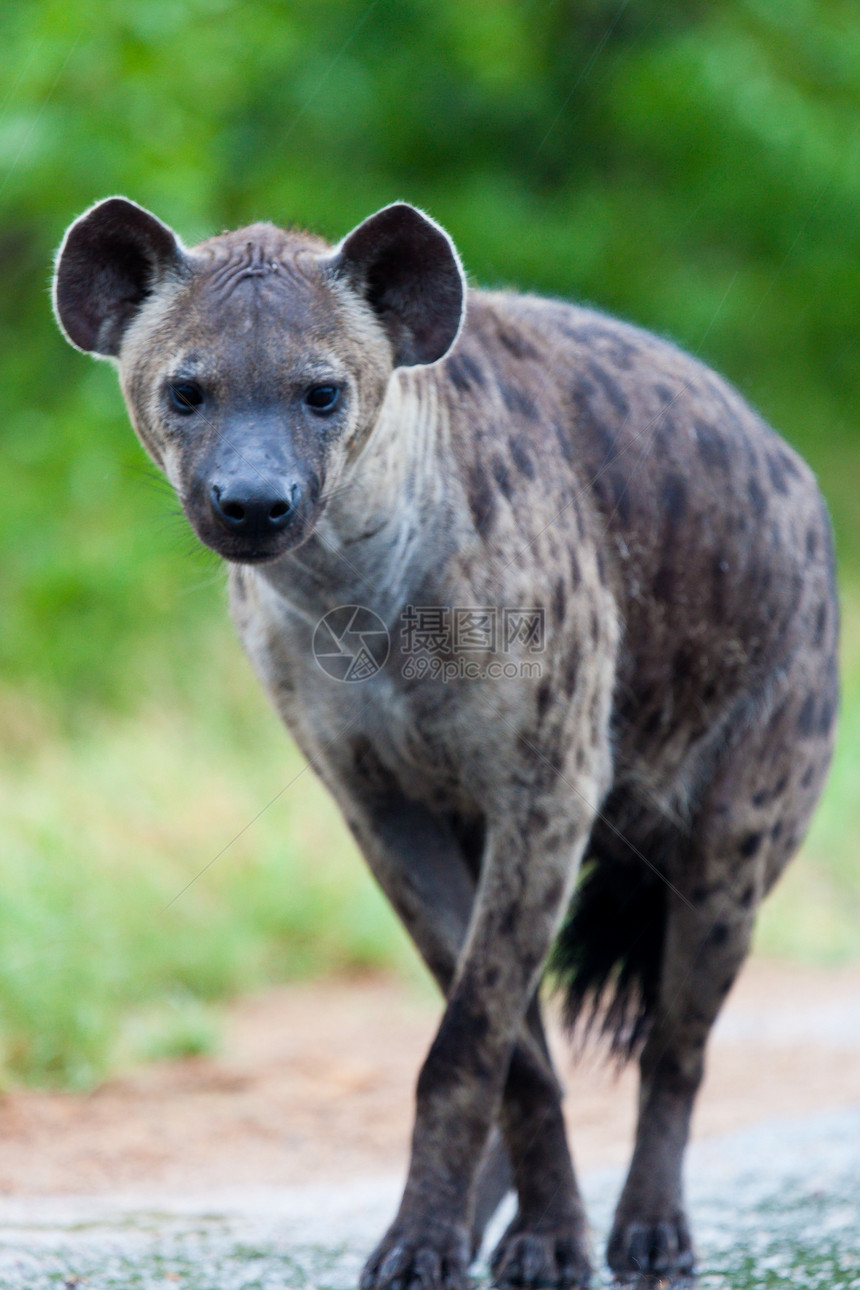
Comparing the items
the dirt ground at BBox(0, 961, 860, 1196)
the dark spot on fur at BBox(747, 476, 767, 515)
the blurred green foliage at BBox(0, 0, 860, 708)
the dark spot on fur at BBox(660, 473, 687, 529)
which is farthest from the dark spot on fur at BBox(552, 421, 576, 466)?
the blurred green foliage at BBox(0, 0, 860, 708)

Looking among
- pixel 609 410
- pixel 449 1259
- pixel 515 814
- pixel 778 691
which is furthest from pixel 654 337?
pixel 449 1259

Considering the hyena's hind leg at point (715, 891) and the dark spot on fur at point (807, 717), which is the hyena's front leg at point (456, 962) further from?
the dark spot on fur at point (807, 717)

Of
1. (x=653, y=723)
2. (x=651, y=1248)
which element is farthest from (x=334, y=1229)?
(x=653, y=723)

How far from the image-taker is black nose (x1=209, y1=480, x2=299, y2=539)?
266 centimetres

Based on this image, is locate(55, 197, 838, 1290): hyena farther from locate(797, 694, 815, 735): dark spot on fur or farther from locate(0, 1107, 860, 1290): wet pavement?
locate(0, 1107, 860, 1290): wet pavement

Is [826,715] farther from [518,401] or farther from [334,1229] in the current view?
[334,1229]

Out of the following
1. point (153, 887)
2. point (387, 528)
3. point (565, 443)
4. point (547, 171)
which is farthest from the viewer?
point (547, 171)

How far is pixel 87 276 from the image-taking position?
10.0 feet

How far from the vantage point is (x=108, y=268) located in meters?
3.05

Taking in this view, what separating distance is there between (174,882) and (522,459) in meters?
3.52

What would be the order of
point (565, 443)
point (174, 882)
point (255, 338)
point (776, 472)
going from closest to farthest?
point (255, 338) → point (565, 443) → point (776, 472) → point (174, 882)

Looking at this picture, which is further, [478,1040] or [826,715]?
[826,715]

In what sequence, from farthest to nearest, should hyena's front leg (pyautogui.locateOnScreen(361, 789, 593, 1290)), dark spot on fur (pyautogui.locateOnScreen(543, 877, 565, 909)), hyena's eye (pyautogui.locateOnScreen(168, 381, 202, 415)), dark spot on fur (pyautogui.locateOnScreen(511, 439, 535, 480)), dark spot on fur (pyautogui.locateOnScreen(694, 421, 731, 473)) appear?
dark spot on fur (pyautogui.locateOnScreen(694, 421, 731, 473)) < dark spot on fur (pyautogui.locateOnScreen(511, 439, 535, 480)) < dark spot on fur (pyautogui.locateOnScreen(543, 877, 565, 909)) < hyena's front leg (pyautogui.locateOnScreen(361, 789, 593, 1290)) < hyena's eye (pyautogui.locateOnScreen(168, 381, 202, 415))

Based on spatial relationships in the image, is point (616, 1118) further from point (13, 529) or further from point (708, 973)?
point (13, 529)
